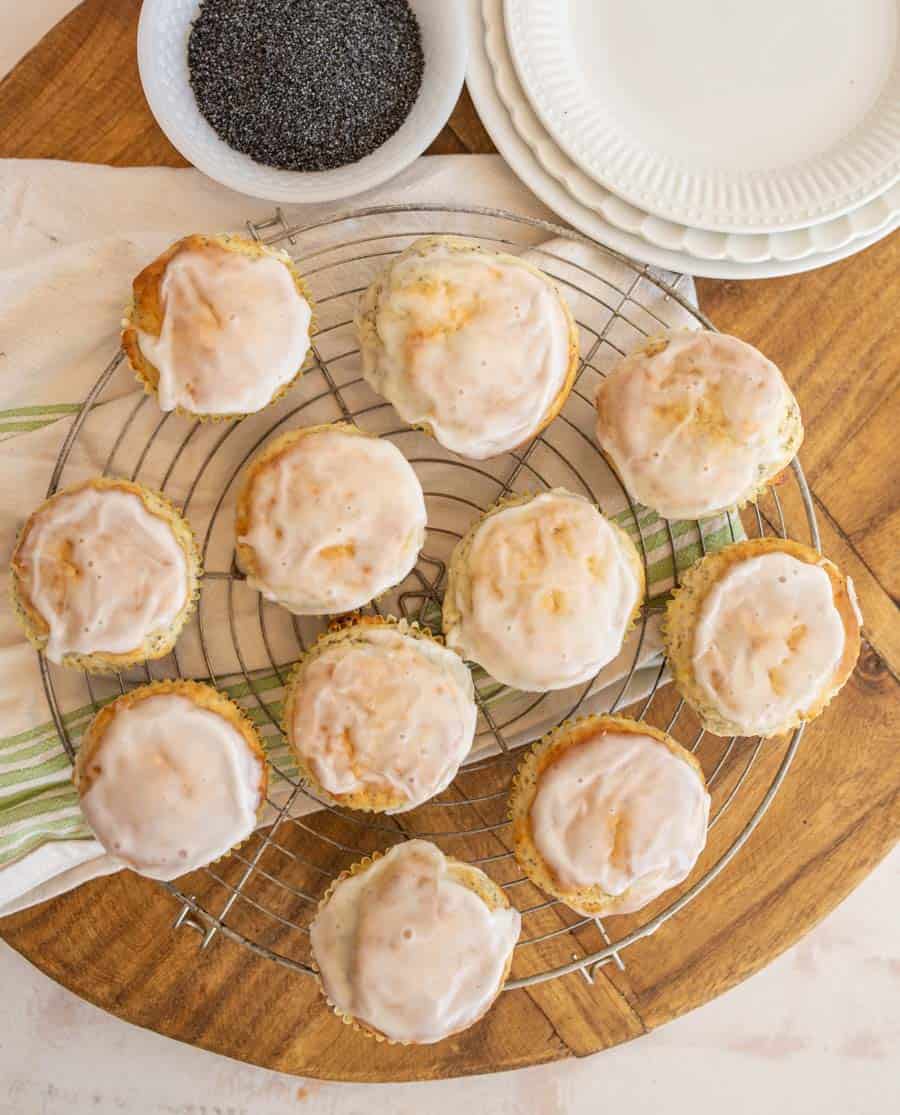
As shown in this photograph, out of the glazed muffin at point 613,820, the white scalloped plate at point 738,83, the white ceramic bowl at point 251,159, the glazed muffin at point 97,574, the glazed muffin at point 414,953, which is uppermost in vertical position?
the white scalloped plate at point 738,83

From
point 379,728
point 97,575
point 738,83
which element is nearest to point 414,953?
point 379,728

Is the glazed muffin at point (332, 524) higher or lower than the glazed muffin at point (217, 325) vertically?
lower

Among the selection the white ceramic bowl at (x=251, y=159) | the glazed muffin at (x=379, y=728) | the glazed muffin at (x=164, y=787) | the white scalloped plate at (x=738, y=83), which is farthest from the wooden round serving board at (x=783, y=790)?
the glazed muffin at (x=379, y=728)

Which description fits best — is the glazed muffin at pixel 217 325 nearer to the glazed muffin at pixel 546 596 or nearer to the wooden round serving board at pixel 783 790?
the wooden round serving board at pixel 783 790

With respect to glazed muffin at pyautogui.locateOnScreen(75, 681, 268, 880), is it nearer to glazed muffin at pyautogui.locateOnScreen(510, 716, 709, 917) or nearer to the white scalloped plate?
glazed muffin at pyautogui.locateOnScreen(510, 716, 709, 917)

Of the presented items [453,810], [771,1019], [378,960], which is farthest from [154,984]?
[771,1019]

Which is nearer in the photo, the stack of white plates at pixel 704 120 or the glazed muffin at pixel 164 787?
the glazed muffin at pixel 164 787

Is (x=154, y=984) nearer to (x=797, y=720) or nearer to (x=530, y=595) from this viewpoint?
(x=530, y=595)
